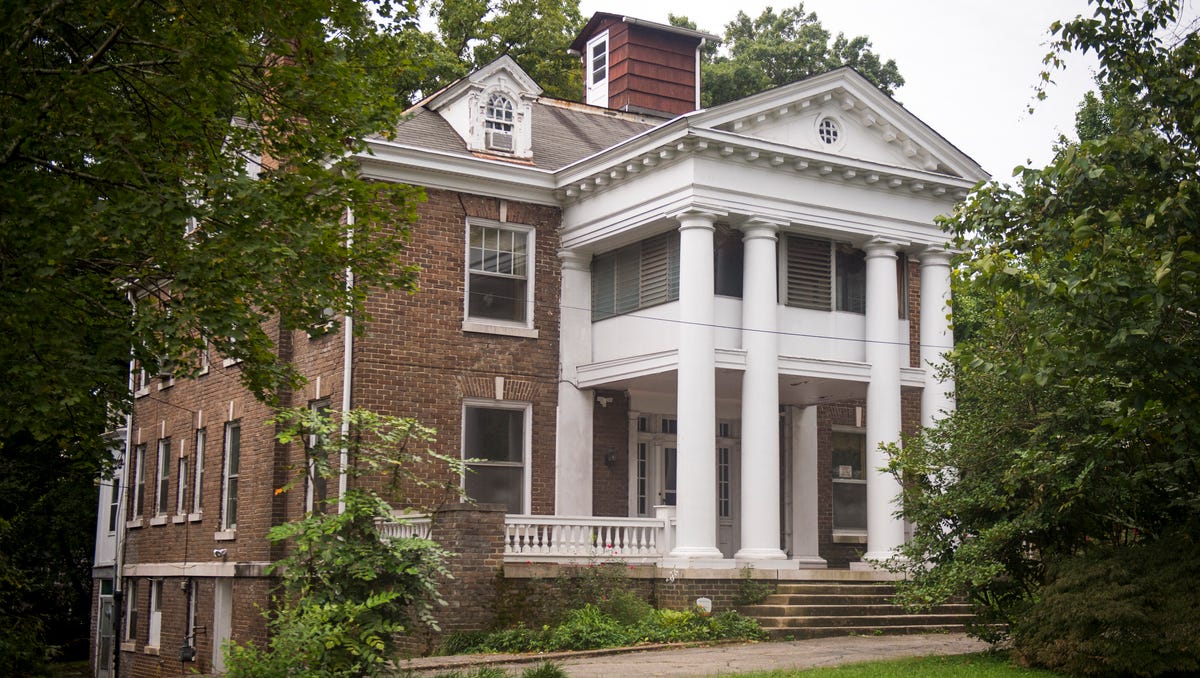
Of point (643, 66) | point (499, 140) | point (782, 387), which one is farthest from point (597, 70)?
point (782, 387)

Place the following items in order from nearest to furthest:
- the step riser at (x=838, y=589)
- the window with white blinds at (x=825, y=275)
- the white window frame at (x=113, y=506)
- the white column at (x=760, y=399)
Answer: the step riser at (x=838, y=589) → the white column at (x=760, y=399) → the window with white blinds at (x=825, y=275) → the white window frame at (x=113, y=506)

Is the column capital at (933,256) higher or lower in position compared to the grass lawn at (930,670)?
higher

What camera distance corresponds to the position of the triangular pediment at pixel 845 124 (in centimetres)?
2177

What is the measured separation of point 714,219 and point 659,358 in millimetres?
2489

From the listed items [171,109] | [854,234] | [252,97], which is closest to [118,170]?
Answer: [171,109]

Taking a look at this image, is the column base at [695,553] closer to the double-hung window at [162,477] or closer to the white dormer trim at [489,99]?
the white dormer trim at [489,99]

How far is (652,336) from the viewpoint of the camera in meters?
22.6

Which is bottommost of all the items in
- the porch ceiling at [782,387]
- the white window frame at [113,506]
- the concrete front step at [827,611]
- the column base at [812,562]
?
the concrete front step at [827,611]

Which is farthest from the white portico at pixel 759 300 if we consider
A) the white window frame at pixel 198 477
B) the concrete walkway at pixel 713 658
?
the white window frame at pixel 198 477

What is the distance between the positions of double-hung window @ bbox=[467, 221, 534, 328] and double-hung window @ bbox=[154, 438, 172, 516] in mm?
10545

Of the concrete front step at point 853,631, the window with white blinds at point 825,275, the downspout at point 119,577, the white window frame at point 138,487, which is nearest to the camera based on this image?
the concrete front step at point 853,631

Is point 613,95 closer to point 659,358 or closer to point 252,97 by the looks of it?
point 659,358

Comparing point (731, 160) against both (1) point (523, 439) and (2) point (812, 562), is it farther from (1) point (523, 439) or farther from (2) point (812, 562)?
(2) point (812, 562)

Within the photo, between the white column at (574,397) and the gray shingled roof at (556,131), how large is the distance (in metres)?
2.22
